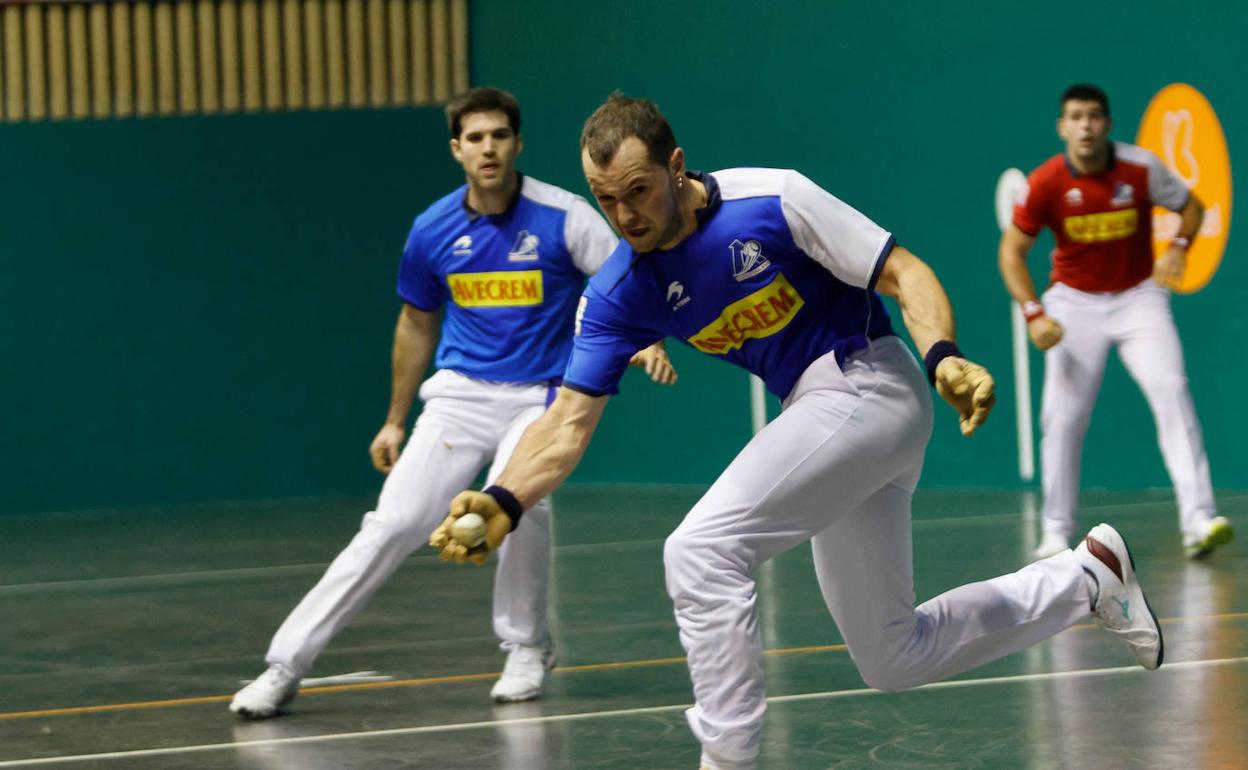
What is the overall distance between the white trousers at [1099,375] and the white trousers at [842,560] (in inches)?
143

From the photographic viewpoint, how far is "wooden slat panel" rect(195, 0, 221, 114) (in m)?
11.9

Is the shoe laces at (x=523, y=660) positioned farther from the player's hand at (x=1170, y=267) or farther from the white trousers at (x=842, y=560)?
the player's hand at (x=1170, y=267)

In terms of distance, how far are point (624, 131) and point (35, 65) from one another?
28.7 ft

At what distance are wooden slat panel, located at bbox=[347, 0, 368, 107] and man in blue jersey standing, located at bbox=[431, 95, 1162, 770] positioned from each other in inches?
318

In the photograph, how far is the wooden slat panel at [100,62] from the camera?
466 inches

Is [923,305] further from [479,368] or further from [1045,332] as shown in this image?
[1045,332]

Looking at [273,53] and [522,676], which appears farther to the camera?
[273,53]

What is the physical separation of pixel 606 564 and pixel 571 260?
2.97 meters

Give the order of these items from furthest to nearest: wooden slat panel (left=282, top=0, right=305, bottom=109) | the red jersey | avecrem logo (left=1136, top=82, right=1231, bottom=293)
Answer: wooden slat panel (left=282, top=0, right=305, bottom=109), avecrem logo (left=1136, top=82, right=1231, bottom=293), the red jersey

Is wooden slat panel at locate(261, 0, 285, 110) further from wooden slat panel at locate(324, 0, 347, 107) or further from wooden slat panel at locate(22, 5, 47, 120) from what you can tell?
wooden slat panel at locate(22, 5, 47, 120)

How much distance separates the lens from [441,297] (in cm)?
644

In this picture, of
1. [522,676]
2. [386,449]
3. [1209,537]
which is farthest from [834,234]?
[1209,537]

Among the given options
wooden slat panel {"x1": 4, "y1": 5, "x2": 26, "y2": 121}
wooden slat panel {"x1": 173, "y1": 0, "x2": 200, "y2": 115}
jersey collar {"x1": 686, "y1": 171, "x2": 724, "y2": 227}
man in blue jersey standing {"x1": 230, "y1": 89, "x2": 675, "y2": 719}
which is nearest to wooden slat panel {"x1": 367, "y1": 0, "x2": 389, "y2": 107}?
wooden slat panel {"x1": 173, "y1": 0, "x2": 200, "y2": 115}

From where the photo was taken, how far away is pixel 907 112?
10914 mm
